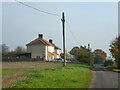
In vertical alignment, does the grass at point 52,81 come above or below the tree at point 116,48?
below

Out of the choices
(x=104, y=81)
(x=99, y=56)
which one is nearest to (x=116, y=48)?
(x=104, y=81)

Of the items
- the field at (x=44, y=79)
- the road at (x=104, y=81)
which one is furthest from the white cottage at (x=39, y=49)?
the field at (x=44, y=79)

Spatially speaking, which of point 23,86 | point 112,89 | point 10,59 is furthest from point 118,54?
point 23,86

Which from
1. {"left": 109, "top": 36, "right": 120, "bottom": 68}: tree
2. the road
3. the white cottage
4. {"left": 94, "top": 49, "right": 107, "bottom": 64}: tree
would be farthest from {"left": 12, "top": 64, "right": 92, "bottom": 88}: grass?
{"left": 94, "top": 49, "right": 107, "bottom": 64}: tree

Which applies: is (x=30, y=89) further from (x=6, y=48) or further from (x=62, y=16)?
(x=6, y=48)

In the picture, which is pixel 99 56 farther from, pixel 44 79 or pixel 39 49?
pixel 44 79

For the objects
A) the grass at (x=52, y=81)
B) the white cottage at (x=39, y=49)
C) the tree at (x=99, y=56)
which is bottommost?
the tree at (x=99, y=56)

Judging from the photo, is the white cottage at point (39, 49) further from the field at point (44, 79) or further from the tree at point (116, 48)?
the field at point (44, 79)

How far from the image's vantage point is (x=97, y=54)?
418 feet

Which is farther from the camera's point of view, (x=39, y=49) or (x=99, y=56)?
(x=99, y=56)

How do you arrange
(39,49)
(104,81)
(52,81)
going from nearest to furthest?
(52,81) < (104,81) < (39,49)

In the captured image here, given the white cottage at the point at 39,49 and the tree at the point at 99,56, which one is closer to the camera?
the white cottage at the point at 39,49

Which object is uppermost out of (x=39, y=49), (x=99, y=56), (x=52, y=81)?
(x=39, y=49)

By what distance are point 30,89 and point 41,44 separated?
62.0m
